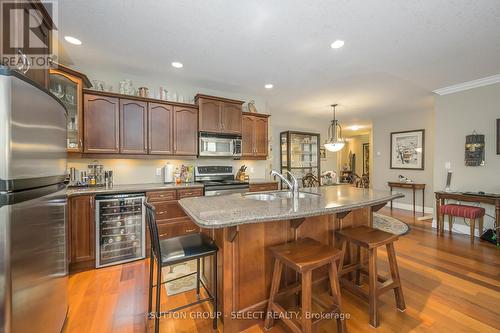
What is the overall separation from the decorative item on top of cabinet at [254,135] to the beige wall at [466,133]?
3348mm

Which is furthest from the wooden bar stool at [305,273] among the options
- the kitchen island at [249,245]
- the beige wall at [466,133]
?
the beige wall at [466,133]

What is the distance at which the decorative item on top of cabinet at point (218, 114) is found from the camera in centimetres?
354

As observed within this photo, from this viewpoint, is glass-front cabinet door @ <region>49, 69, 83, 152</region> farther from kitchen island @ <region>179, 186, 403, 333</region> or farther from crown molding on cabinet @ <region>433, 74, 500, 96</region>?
crown molding on cabinet @ <region>433, 74, 500, 96</region>

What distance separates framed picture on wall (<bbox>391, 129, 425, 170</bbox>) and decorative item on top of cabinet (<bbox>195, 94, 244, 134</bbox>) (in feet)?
15.6

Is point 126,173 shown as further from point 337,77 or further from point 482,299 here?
point 482,299

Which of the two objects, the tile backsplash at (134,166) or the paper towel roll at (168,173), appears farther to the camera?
the paper towel roll at (168,173)

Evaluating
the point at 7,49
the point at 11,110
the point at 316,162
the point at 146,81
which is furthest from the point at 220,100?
the point at 316,162

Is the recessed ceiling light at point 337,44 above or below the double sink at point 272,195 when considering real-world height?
above

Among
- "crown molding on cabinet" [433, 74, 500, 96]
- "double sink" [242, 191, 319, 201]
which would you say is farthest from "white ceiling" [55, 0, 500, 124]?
"double sink" [242, 191, 319, 201]

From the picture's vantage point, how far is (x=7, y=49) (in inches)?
44.3

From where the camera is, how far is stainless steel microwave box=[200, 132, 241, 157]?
3.62 metres

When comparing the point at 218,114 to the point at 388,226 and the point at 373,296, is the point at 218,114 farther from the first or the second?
the point at 388,226

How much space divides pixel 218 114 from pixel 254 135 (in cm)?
84

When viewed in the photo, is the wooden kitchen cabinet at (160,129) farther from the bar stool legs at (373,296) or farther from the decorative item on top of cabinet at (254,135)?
the bar stool legs at (373,296)
